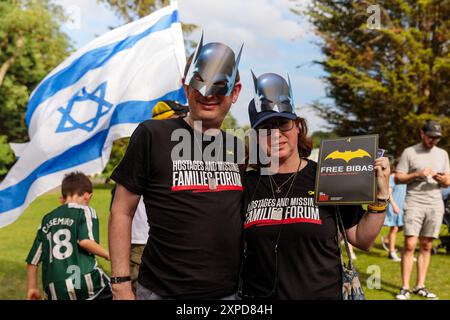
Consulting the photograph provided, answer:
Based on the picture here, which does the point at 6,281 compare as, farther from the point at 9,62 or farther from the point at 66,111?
the point at 9,62

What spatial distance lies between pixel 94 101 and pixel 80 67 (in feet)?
1.61

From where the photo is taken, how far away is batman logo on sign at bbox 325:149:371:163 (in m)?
2.51

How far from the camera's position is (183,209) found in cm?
252

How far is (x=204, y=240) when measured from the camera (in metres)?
2.50

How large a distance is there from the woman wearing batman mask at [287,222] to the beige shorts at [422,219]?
4423 millimetres

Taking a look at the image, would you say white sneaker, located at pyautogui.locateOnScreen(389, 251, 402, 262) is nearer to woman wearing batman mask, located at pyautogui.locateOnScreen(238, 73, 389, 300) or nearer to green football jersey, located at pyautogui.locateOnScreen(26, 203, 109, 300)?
green football jersey, located at pyautogui.locateOnScreen(26, 203, 109, 300)

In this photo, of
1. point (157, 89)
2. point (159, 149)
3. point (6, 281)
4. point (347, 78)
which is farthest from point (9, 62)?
point (159, 149)

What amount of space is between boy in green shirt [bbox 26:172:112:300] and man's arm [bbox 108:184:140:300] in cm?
163

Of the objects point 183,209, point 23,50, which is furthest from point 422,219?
point 23,50

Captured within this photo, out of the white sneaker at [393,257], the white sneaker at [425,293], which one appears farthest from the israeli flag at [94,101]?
the white sneaker at [393,257]

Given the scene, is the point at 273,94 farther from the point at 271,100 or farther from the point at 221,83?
the point at 221,83

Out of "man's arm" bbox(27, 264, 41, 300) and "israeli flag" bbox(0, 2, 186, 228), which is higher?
"israeli flag" bbox(0, 2, 186, 228)

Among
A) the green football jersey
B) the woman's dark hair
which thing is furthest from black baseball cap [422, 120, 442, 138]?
the green football jersey

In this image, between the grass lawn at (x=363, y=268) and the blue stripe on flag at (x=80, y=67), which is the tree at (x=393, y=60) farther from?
the blue stripe on flag at (x=80, y=67)
